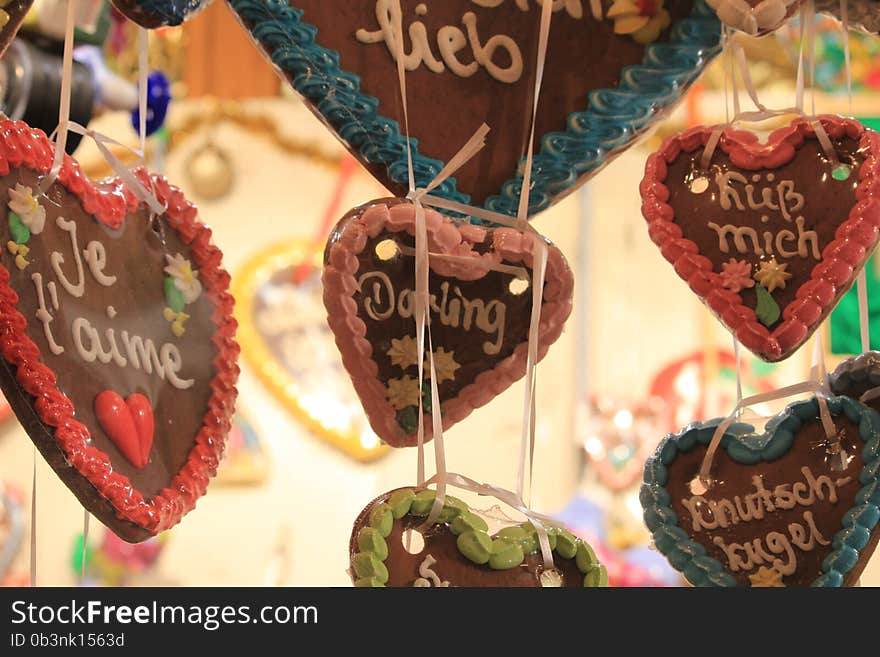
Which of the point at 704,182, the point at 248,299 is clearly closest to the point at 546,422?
the point at 248,299

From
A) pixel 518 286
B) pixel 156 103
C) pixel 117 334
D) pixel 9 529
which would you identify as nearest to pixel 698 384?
pixel 9 529

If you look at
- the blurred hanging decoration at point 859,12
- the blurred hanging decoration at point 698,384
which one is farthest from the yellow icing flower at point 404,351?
the blurred hanging decoration at point 698,384

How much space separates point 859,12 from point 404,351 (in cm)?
37

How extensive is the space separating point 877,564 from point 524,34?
111 centimetres

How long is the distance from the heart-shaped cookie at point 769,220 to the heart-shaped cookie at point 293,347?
1467 millimetres

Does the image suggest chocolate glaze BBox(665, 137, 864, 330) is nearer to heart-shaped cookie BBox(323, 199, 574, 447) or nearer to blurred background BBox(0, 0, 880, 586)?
heart-shaped cookie BBox(323, 199, 574, 447)

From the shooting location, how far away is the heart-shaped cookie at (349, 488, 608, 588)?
0.59 metres

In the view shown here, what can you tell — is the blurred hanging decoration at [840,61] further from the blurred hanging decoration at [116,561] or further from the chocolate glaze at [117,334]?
the chocolate glaze at [117,334]

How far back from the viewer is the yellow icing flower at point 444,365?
2.21ft

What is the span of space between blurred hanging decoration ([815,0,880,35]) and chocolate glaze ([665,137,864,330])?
0.27ft

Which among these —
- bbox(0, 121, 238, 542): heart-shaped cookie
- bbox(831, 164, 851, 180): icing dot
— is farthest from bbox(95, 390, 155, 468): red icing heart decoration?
bbox(831, 164, 851, 180): icing dot

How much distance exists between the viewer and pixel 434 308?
0.66 m

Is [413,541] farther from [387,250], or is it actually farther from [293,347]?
[293,347]
